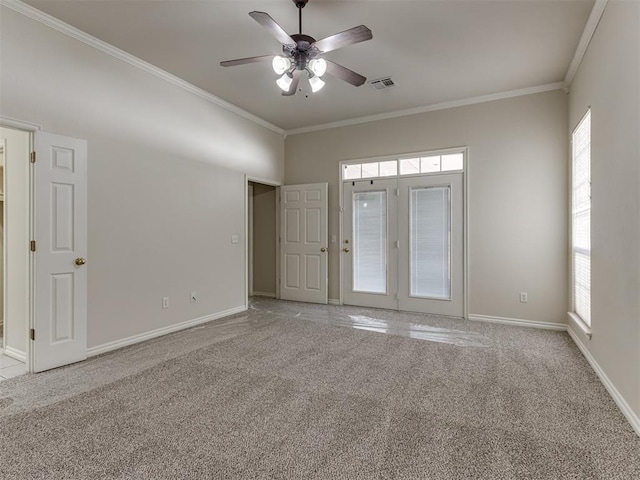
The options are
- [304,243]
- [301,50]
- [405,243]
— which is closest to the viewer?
[301,50]

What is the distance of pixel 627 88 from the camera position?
2.19 m

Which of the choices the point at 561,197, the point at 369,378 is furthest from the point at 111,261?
the point at 561,197

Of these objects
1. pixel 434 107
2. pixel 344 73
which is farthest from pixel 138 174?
pixel 434 107

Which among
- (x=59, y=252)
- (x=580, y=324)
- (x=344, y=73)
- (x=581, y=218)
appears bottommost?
(x=580, y=324)

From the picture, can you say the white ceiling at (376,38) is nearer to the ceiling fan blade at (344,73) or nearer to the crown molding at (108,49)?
the crown molding at (108,49)

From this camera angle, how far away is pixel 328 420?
2141 millimetres

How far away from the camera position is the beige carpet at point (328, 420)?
1.72 m

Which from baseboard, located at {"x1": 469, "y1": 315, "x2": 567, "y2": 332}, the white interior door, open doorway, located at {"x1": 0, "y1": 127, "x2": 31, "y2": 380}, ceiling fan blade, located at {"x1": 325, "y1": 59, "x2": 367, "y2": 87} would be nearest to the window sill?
baseboard, located at {"x1": 469, "y1": 315, "x2": 567, "y2": 332}

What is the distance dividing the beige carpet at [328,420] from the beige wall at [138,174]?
0.77 m

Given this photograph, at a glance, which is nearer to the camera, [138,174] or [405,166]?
[138,174]

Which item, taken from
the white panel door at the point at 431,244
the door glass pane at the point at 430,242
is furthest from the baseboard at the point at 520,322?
the door glass pane at the point at 430,242

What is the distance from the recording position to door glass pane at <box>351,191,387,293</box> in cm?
531

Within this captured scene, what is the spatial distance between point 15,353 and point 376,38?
4576mm

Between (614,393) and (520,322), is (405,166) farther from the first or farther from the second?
(614,393)
